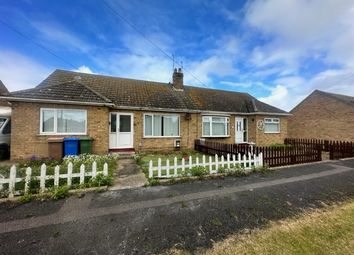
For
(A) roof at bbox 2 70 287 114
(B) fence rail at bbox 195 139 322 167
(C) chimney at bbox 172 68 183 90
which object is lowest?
(B) fence rail at bbox 195 139 322 167

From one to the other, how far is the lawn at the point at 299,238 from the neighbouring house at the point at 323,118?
1972 cm

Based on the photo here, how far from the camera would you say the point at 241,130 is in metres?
17.5

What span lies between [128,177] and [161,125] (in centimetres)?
692

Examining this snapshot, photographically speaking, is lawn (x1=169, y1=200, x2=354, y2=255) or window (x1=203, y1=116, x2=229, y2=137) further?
window (x1=203, y1=116, x2=229, y2=137)

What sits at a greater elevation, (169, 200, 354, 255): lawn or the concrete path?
the concrete path

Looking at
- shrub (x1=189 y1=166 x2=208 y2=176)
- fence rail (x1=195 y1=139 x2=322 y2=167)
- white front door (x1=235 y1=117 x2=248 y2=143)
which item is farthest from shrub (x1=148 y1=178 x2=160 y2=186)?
white front door (x1=235 y1=117 x2=248 y2=143)

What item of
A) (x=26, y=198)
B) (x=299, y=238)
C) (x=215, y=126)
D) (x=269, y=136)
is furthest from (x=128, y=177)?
(x=269, y=136)

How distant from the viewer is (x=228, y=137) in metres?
16.4

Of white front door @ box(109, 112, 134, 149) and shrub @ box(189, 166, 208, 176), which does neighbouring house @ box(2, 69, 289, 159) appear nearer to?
white front door @ box(109, 112, 134, 149)

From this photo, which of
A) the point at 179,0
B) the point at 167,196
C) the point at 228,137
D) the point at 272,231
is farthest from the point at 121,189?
the point at 228,137

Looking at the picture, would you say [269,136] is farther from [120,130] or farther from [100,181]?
[100,181]

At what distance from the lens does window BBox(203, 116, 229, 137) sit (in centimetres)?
1554

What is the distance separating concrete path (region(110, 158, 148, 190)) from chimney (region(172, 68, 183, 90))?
1038 cm

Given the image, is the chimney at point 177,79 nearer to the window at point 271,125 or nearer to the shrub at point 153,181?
the window at point 271,125
